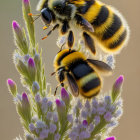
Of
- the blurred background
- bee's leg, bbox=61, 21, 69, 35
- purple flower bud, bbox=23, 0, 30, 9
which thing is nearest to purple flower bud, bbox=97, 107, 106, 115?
bee's leg, bbox=61, 21, 69, 35

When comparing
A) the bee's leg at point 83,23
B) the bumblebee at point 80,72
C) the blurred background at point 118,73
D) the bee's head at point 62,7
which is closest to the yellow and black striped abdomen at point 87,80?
the bumblebee at point 80,72

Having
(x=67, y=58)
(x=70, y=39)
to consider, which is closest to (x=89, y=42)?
(x=70, y=39)

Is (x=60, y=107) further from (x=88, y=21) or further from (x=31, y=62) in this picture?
(x=88, y=21)

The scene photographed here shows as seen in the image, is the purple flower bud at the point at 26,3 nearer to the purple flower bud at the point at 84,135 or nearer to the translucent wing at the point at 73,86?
the translucent wing at the point at 73,86

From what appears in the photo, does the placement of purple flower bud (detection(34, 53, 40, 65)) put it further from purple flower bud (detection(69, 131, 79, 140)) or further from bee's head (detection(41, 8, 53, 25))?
purple flower bud (detection(69, 131, 79, 140))

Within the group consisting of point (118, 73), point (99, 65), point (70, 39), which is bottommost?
point (99, 65)
